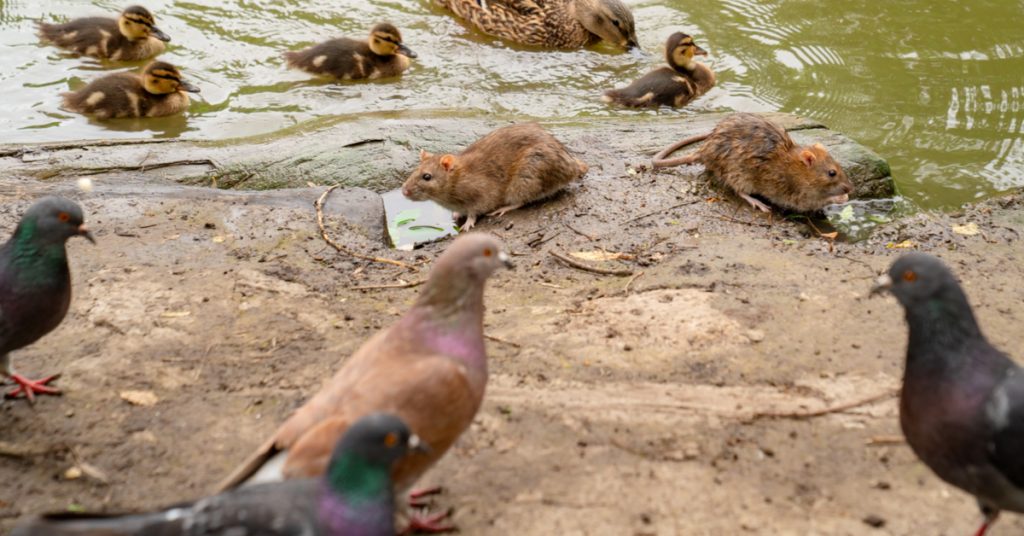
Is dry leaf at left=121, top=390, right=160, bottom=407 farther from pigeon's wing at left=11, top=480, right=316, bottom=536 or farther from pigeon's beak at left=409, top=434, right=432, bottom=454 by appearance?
pigeon's beak at left=409, top=434, right=432, bottom=454

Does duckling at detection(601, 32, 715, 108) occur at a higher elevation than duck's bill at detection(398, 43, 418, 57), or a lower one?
higher

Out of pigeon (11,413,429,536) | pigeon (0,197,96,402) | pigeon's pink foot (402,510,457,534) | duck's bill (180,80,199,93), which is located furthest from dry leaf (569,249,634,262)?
duck's bill (180,80,199,93)

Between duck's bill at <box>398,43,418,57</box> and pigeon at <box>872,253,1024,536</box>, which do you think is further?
duck's bill at <box>398,43,418,57</box>

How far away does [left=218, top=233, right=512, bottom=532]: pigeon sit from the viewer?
3316mm

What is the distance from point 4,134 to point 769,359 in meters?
6.44

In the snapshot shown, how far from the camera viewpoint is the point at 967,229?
249 inches

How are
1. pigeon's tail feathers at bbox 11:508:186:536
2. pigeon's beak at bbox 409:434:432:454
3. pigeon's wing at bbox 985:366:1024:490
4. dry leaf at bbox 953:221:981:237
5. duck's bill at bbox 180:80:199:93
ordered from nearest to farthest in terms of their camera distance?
pigeon's tail feathers at bbox 11:508:186:536
pigeon's beak at bbox 409:434:432:454
pigeon's wing at bbox 985:366:1024:490
dry leaf at bbox 953:221:981:237
duck's bill at bbox 180:80:199:93

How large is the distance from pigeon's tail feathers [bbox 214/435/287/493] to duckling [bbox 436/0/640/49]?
24.5 feet

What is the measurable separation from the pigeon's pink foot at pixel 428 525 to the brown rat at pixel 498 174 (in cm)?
341

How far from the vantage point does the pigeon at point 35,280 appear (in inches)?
170

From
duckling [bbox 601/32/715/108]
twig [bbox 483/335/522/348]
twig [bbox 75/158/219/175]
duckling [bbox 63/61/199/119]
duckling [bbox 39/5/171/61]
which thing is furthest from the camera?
duckling [bbox 39/5/171/61]

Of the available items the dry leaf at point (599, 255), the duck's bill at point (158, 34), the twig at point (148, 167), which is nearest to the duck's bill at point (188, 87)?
the duck's bill at point (158, 34)

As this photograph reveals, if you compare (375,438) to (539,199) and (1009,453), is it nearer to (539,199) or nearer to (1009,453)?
(1009,453)

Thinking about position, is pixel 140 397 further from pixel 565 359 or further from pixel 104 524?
pixel 565 359
